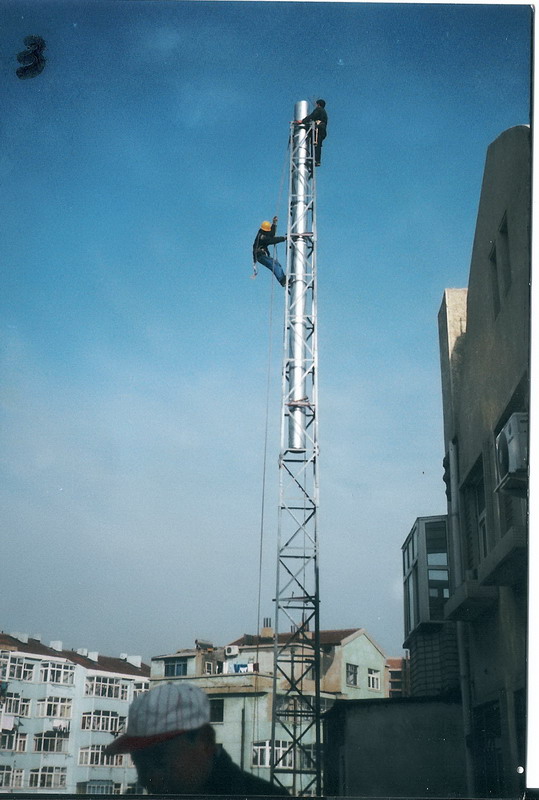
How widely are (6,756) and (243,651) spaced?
1.56 meters

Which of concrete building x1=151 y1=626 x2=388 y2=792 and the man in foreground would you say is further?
concrete building x1=151 y1=626 x2=388 y2=792

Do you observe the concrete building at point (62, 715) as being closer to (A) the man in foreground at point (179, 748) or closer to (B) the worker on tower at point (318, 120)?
(A) the man in foreground at point (179, 748)

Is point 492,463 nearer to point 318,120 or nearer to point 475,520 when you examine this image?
point 475,520

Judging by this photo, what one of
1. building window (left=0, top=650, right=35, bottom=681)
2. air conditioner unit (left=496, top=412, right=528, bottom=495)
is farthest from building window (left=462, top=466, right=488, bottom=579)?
building window (left=0, top=650, right=35, bottom=681)

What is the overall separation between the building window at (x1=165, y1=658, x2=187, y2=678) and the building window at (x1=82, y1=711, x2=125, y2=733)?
38cm

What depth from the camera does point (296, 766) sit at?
4.36 metres

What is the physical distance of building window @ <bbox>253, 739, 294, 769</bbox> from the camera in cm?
435

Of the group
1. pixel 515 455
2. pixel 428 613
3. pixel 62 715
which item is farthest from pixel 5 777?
pixel 515 455

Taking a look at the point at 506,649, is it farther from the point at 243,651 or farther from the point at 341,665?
the point at 243,651

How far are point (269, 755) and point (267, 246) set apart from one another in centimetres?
369

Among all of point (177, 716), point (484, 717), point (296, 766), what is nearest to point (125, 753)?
point (177, 716)

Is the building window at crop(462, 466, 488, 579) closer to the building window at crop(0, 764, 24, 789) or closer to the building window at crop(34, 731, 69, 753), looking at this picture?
the building window at crop(34, 731, 69, 753)

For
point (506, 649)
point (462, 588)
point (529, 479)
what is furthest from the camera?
point (462, 588)

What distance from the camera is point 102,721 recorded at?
4438 mm
